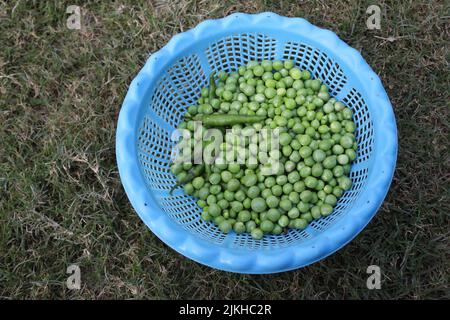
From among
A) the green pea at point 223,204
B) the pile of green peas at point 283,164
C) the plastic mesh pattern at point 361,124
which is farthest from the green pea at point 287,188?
the plastic mesh pattern at point 361,124

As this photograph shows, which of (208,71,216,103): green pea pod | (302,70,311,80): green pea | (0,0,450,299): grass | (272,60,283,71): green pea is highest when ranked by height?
(272,60,283,71): green pea

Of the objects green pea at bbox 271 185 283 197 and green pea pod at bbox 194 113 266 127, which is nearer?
green pea at bbox 271 185 283 197

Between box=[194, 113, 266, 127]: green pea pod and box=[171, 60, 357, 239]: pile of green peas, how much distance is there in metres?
0.04

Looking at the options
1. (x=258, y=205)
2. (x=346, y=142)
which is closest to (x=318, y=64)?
(x=346, y=142)

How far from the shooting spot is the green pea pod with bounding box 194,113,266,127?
283cm

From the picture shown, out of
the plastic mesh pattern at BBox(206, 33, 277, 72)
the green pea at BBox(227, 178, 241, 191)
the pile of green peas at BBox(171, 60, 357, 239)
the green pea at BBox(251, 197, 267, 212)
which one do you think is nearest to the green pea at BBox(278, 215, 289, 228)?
the pile of green peas at BBox(171, 60, 357, 239)

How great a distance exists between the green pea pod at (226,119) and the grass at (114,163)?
786mm

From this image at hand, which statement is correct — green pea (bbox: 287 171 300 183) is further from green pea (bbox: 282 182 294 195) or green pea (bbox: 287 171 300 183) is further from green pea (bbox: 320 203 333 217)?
green pea (bbox: 320 203 333 217)

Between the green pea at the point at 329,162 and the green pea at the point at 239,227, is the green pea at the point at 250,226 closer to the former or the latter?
the green pea at the point at 239,227

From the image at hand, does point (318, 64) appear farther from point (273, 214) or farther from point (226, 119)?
point (273, 214)

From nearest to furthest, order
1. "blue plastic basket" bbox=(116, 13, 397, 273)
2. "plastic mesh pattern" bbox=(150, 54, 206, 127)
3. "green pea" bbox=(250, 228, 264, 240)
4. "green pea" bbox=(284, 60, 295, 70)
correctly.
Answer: "blue plastic basket" bbox=(116, 13, 397, 273), "green pea" bbox=(250, 228, 264, 240), "plastic mesh pattern" bbox=(150, 54, 206, 127), "green pea" bbox=(284, 60, 295, 70)

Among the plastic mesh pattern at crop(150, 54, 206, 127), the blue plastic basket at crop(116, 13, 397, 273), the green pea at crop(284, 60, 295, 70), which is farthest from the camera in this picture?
the green pea at crop(284, 60, 295, 70)

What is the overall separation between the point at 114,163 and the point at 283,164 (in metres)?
1.18
